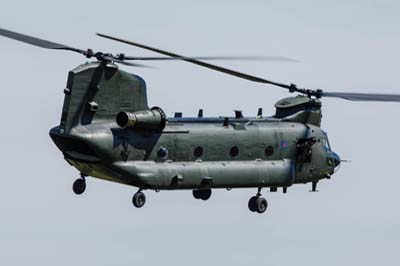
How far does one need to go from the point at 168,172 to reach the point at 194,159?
6.48ft

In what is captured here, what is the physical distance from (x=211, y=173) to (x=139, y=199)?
4484 millimetres

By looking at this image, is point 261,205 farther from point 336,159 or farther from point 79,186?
point 79,186

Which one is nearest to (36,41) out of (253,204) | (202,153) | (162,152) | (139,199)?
(162,152)

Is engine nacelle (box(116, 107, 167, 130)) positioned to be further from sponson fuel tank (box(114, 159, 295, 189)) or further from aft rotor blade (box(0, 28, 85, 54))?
aft rotor blade (box(0, 28, 85, 54))

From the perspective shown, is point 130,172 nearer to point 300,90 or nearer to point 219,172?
point 219,172

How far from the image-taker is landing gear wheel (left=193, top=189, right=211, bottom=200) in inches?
2835

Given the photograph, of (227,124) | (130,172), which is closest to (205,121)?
(227,124)

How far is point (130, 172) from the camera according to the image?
66625mm

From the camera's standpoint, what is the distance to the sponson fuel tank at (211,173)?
220 feet

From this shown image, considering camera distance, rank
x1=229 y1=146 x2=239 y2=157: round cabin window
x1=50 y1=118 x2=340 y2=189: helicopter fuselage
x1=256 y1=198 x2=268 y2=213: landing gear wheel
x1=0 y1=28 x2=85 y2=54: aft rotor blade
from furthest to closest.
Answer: x1=256 y1=198 x2=268 y2=213: landing gear wheel, x1=229 y1=146 x2=239 y2=157: round cabin window, x1=50 y1=118 x2=340 y2=189: helicopter fuselage, x1=0 y1=28 x2=85 y2=54: aft rotor blade

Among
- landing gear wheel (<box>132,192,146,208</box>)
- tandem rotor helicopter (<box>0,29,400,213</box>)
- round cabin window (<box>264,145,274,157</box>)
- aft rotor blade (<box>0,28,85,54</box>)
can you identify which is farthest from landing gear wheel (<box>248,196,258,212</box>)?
aft rotor blade (<box>0,28,85,54</box>)

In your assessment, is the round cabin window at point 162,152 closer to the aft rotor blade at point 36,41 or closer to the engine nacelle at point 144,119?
the engine nacelle at point 144,119

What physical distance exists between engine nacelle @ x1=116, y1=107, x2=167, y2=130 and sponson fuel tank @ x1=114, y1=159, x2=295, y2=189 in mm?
1545

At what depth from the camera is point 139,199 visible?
66750 millimetres
